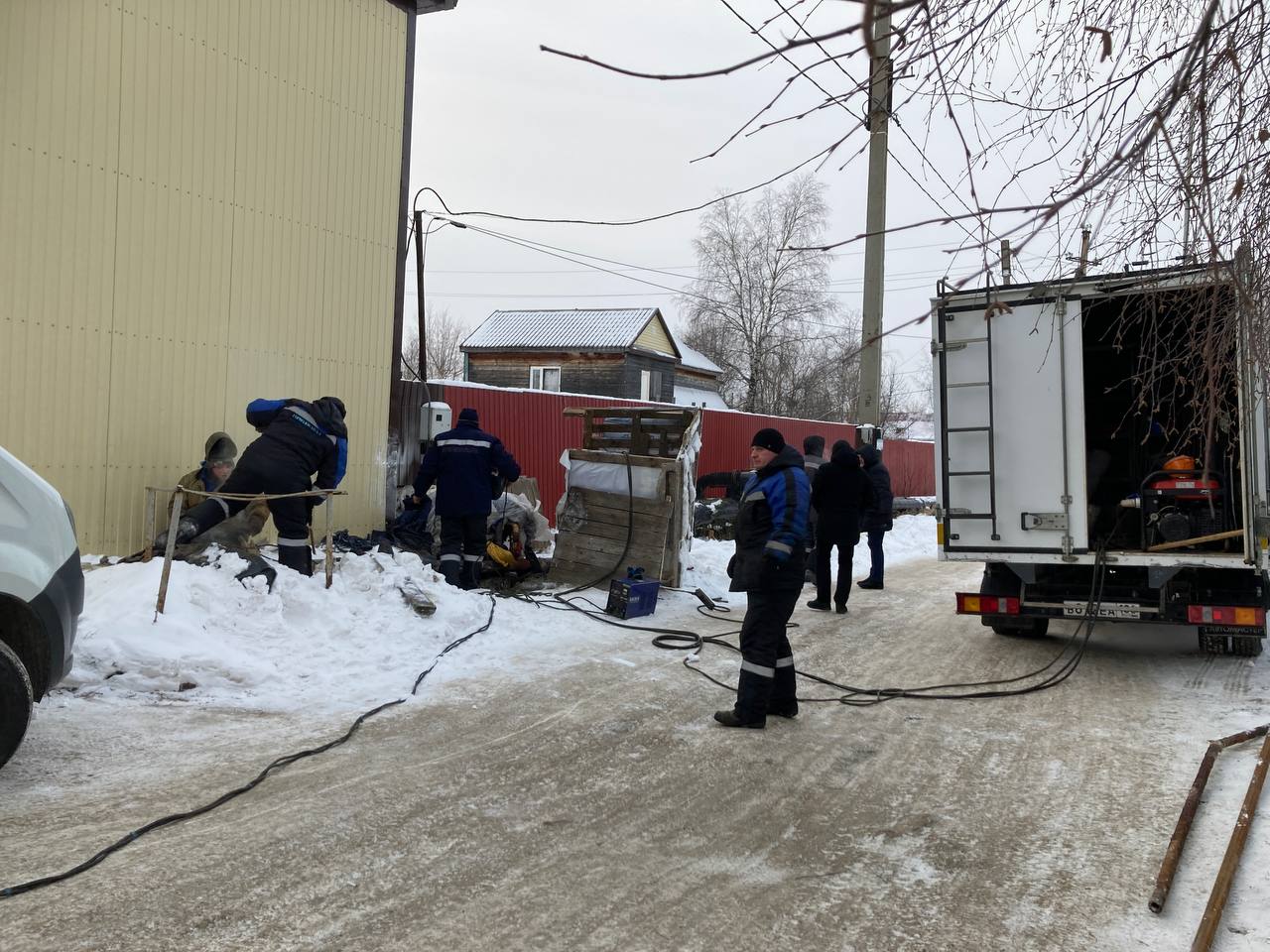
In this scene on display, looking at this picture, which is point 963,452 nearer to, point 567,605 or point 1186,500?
point 1186,500

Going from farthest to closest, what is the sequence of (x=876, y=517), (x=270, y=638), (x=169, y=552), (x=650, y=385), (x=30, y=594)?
(x=650, y=385) → (x=876, y=517) → (x=270, y=638) → (x=169, y=552) → (x=30, y=594)

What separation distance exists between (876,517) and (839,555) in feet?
6.69

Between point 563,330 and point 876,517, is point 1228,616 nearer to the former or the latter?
point 876,517

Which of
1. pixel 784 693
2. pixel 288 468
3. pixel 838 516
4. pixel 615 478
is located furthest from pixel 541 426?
pixel 784 693

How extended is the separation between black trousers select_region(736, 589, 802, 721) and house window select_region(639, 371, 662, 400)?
3764 centimetres

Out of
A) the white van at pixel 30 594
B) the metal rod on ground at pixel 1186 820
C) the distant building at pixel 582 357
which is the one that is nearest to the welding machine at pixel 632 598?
the metal rod on ground at pixel 1186 820

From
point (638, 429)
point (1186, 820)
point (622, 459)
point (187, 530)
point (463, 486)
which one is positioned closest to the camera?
point (1186, 820)

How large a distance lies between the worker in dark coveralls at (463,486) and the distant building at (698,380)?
119 ft

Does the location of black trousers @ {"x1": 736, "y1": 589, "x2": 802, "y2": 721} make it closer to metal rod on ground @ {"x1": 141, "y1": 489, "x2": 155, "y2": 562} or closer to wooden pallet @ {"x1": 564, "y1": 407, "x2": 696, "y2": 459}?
metal rod on ground @ {"x1": 141, "y1": 489, "x2": 155, "y2": 562}

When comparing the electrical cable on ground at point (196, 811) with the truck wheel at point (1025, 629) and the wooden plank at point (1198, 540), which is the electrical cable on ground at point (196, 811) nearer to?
the truck wheel at point (1025, 629)

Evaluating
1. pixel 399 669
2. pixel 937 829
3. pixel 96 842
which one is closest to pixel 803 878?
pixel 937 829

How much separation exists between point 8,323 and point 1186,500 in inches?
389

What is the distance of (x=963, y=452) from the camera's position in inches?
350

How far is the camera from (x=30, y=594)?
4.64m
